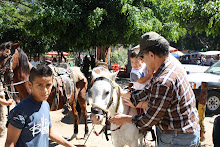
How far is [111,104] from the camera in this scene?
97.5 inches

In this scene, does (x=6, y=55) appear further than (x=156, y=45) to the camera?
Yes

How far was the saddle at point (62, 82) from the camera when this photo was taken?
415cm

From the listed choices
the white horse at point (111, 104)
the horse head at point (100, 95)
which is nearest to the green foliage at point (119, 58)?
the white horse at point (111, 104)

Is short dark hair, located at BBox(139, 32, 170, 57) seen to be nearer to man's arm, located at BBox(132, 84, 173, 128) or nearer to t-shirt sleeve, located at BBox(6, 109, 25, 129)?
man's arm, located at BBox(132, 84, 173, 128)

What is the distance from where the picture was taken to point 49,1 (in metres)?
8.98

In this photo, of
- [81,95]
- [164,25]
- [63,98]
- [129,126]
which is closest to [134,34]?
[164,25]

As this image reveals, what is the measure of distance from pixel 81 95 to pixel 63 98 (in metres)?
0.84

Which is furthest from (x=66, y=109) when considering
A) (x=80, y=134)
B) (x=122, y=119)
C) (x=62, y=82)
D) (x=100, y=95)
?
(x=122, y=119)

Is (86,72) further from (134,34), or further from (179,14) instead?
(179,14)

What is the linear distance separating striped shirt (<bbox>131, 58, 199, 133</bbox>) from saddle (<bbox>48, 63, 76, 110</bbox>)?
2763 mm

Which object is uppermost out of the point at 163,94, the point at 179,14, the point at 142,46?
the point at 179,14

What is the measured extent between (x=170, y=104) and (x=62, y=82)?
3.20 meters

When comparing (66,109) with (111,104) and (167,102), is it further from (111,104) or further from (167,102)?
(167,102)

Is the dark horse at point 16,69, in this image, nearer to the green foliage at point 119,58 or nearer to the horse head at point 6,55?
the horse head at point 6,55
